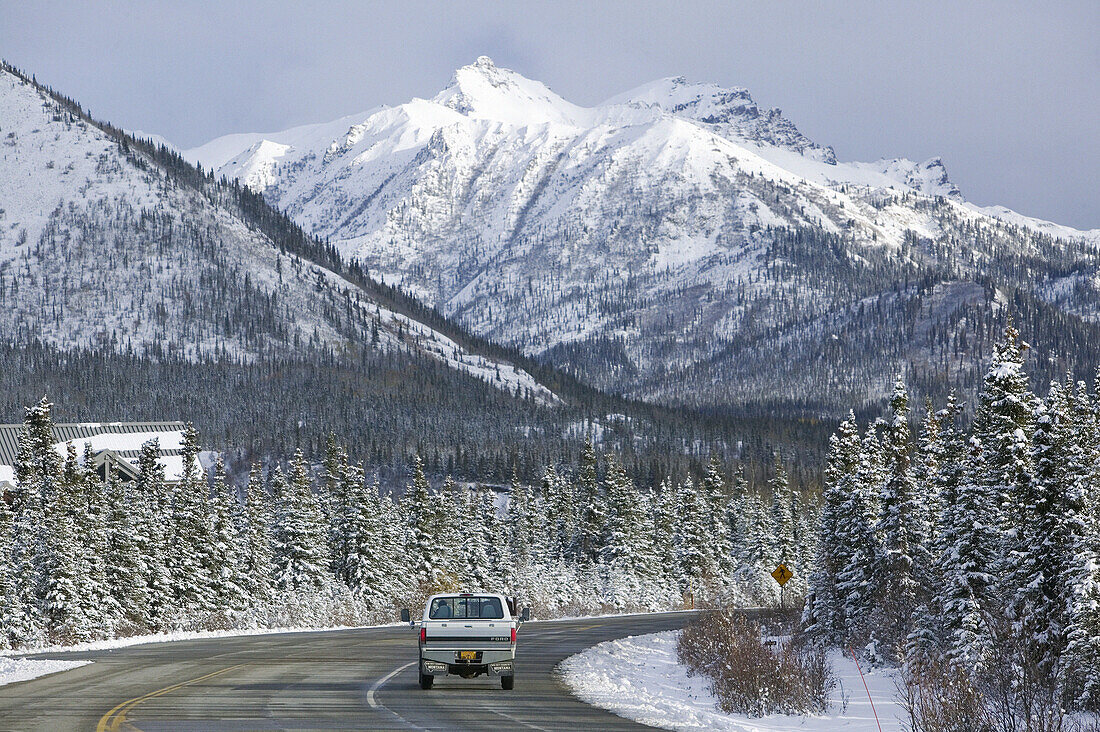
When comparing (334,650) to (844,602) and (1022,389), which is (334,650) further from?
(1022,389)

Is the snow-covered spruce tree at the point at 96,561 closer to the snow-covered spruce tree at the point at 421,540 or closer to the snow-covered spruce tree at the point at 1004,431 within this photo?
the snow-covered spruce tree at the point at 421,540

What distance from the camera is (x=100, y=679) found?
85.5 ft

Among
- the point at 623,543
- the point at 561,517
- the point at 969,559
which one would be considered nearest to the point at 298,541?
the point at 623,543

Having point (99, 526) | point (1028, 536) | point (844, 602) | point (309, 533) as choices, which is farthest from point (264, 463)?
point (1028, 536)

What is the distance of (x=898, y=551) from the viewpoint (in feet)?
109

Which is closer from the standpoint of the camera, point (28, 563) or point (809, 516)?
point (28, 563)

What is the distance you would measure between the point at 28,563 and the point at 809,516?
259ft

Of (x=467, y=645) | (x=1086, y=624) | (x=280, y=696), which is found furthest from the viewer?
(x=467, y=645)

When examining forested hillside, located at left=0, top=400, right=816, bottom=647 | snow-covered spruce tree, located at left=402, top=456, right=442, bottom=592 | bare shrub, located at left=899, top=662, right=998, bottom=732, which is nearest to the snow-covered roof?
forested hillside, located at left=0, top=400, right=816, bottom=647

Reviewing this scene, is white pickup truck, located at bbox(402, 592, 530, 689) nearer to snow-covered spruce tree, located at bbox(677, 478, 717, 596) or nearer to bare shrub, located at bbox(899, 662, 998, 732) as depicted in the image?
bare shrub, located at bbox(899, 662, 998, 732)

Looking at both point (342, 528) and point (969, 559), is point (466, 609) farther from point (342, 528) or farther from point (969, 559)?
point (342, 528)

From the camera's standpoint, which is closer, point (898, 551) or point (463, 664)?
point (463, 664)

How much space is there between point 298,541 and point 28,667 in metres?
30.3

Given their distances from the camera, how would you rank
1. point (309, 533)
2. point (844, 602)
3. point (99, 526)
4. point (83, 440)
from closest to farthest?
point (844, 602) → point (99, 526) → point (309, 533) → point (83, 440)
